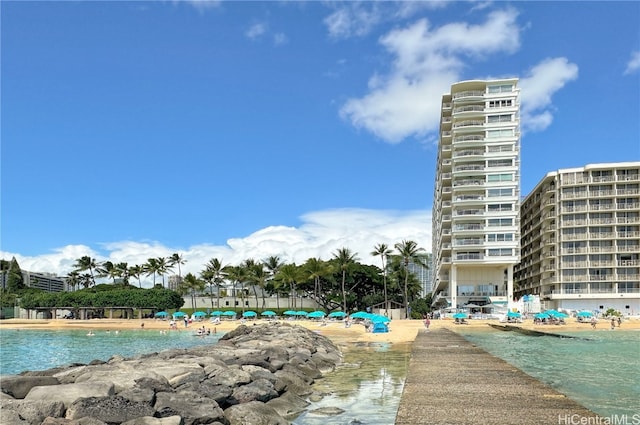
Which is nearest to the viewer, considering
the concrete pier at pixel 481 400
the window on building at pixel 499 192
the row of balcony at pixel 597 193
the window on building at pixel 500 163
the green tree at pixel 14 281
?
the concrete pier at pixel 481 400

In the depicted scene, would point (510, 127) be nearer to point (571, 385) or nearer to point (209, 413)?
point (571, 385)

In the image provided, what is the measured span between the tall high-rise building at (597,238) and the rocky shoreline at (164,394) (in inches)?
3189

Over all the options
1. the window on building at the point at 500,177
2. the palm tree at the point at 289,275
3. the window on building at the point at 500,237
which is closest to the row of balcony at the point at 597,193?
the window on building at the point at 500,177

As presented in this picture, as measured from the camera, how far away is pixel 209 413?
11.0 m

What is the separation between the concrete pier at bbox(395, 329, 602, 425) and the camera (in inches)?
386

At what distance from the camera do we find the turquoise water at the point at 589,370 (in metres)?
15.5

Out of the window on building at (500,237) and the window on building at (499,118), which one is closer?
the window on building at (500,237)

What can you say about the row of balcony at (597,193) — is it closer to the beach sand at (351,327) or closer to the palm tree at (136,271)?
the beach sand at (351,327)

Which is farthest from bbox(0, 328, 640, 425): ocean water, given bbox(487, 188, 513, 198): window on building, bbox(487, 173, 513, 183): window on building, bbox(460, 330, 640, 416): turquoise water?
bbox(487, 173, 513, 183): window on building

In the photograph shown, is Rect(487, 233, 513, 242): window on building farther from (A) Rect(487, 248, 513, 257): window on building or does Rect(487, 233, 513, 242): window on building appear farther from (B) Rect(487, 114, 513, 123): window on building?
(B) Rect(487, 114, 513, 123): window on building

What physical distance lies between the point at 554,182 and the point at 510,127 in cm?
1511

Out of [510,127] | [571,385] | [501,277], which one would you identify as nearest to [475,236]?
[501,277]

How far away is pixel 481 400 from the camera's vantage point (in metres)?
11.4

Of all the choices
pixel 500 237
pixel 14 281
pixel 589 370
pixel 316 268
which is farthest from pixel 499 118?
pixel 14 281
